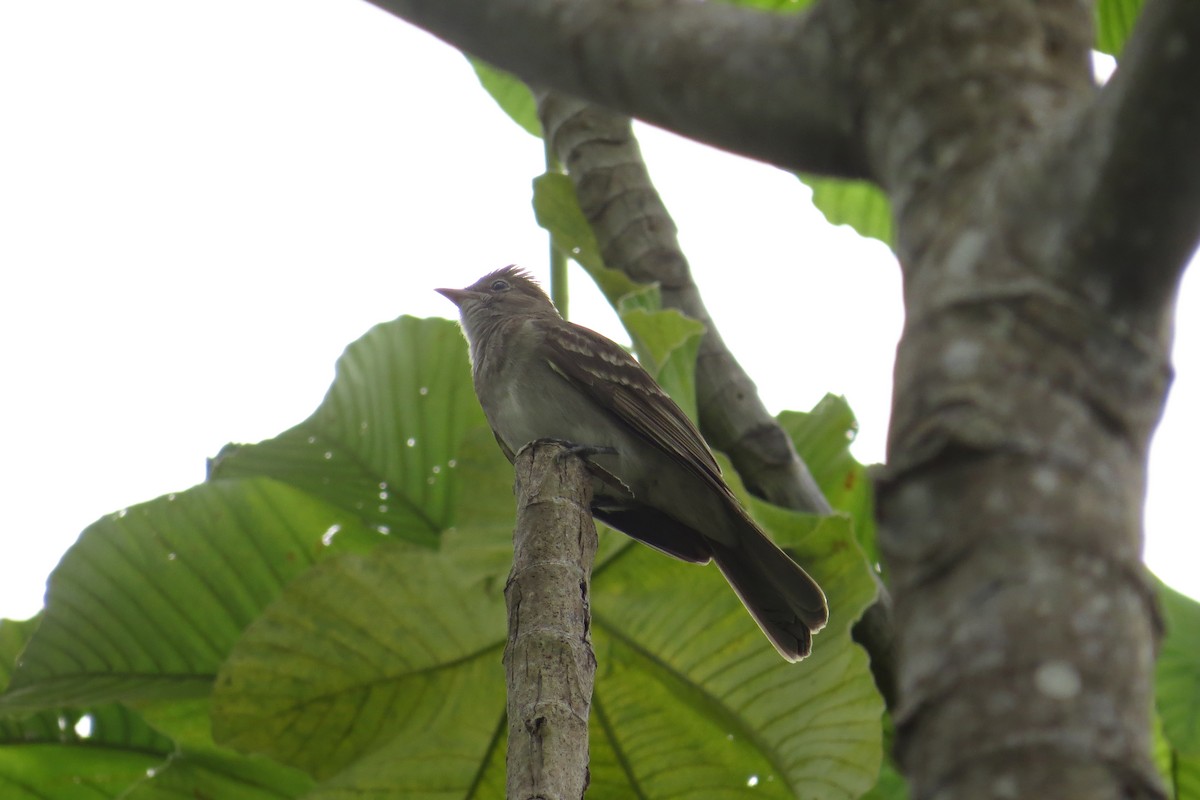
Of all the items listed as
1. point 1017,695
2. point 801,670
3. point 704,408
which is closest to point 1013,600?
point 1017,695

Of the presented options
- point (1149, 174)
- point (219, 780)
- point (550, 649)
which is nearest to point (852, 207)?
point (219, 780)

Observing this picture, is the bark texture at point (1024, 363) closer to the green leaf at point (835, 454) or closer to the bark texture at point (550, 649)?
the bark texture at point (550, 649)

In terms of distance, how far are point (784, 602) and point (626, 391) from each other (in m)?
1.41

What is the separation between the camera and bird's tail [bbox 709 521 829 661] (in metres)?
4.45

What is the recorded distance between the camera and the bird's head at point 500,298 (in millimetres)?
6934

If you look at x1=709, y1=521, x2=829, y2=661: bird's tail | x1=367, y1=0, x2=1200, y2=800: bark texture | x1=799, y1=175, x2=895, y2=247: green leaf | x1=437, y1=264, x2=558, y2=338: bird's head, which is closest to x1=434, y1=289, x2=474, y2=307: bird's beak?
x1=437, y1=264, x2=558, y2=338: bird's head

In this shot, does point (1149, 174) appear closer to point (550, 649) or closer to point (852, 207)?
point (550, 649)

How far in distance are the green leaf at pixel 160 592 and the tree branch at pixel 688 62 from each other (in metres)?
3.36

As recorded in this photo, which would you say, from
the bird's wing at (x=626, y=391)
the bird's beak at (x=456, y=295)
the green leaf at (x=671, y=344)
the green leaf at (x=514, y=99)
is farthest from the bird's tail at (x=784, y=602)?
the green leaf at (x=514, y=99)

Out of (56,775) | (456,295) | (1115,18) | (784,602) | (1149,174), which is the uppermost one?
(456,295)

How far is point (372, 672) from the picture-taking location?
4402 millimetres

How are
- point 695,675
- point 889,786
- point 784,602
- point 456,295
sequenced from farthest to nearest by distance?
1. point 456,295
2. point 889,786
3. point 784,602
4. point 695,675

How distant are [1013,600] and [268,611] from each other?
354 centimetres

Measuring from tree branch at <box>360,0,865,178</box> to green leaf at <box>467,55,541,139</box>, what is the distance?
5270mm
